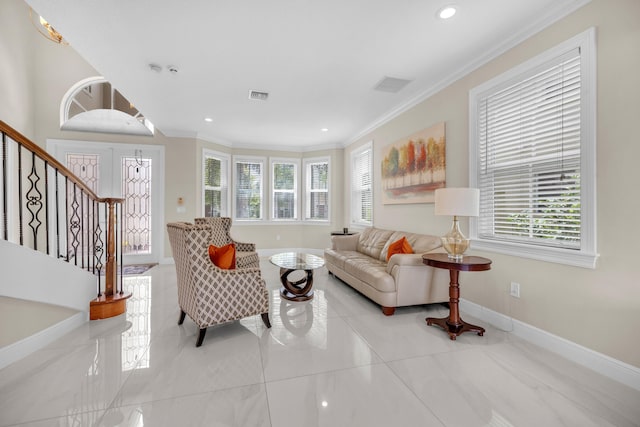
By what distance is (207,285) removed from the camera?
2316 mm

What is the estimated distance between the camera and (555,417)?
5.05 feet

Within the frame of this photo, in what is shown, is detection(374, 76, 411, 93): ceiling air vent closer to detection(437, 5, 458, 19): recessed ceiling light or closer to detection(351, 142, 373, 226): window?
detection(437, 5, 458, 19): recessed ceiling light

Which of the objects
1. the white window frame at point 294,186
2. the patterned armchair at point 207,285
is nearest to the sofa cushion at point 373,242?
the patterned armchair at point 207,285

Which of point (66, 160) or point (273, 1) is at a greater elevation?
point (273, 1)

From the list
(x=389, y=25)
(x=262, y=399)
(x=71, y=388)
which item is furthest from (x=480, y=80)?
(x=71, y=388)

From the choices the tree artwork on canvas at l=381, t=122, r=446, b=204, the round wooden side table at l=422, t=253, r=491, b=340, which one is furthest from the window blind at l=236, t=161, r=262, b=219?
the round wooden side table at l=422, t=253, r=491, b=340

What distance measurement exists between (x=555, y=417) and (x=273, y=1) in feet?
10.9

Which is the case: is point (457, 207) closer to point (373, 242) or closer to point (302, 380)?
point (302, 380)

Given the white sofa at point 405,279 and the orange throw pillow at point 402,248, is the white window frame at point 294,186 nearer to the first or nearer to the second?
the white sofa at point 405,279

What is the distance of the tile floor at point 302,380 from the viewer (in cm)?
154

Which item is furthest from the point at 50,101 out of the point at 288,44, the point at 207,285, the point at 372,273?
the point at 372,273

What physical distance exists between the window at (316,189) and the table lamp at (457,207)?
4250 millimetres

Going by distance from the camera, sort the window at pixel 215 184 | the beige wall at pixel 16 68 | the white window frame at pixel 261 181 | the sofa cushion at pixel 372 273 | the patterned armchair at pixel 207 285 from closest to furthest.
Result: the patterned armchair at pixel 207 285, the sofa cushion at pixel 372 273, the beige wall at pixel 16 68, the window at pixel 215 184, the white window frame at pixel 261 181

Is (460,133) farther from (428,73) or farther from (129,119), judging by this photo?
(129,119)
